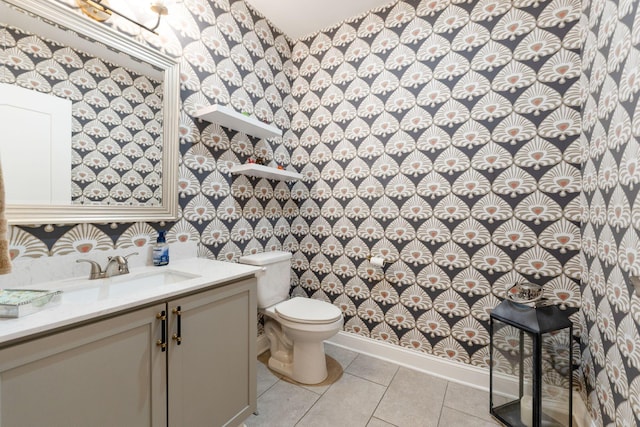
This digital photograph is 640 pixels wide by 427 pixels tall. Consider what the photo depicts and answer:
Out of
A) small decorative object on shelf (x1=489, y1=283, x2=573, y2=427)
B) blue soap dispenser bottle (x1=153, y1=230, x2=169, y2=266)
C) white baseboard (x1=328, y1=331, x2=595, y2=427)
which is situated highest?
blue soap dispenser bottle (x1=153, y1=230, x2=169, y2=266)

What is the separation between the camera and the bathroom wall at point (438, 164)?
5.26 feet

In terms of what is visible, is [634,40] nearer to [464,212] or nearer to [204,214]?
[464,212]

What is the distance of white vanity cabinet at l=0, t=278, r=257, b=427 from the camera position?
78 cm

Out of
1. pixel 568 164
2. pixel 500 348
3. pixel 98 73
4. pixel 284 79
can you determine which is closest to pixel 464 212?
pixel 568 164

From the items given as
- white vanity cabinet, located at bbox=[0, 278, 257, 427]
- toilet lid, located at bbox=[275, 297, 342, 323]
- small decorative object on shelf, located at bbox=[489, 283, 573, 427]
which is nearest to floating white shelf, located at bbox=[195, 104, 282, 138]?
white vanity cabinet, located at bbox=[0, 278, 257, 427]

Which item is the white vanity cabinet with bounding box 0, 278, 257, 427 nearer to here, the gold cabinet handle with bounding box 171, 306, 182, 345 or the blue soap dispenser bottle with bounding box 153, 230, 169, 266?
the gold cabinet handle with bounding box 171, 306, 182, 345

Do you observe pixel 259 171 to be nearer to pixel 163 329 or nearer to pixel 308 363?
pixel 163 329

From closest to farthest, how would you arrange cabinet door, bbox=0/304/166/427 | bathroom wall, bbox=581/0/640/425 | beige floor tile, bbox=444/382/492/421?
1. cabinet door, bbox=0/304/166/427
2. bathroom wall, bbox=581/0/640/425
3. beige floor tile, bbox=444/382/492/421

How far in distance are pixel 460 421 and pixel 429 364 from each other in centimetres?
45

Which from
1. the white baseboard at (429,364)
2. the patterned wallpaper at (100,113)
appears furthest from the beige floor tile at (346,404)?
the patterned wallpaper at (100,113)

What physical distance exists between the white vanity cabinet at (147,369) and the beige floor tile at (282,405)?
0.14m

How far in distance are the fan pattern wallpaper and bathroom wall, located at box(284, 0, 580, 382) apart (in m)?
0.01

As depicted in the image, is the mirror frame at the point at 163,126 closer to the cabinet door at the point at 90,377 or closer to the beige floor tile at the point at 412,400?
the cabinet door at the point at 90,377

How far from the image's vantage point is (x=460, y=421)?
151 cm
